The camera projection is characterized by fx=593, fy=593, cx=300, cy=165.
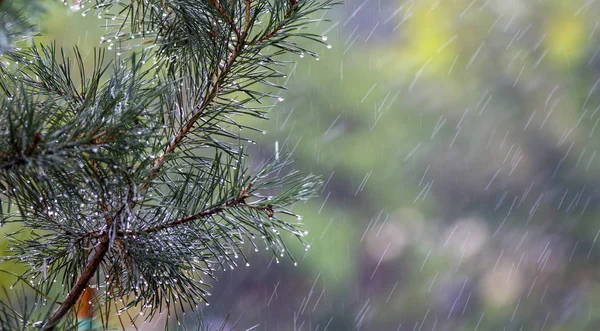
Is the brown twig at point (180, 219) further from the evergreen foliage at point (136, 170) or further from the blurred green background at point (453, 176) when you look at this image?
the blurred green background at point (453, 176)

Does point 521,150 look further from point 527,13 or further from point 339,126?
point 339,126

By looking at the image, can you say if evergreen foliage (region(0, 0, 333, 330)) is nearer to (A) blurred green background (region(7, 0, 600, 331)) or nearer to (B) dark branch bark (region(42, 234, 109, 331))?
(B) dark branch bark (region(42, 234, 109, 331))

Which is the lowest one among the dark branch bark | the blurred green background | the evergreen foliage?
the blurred green background

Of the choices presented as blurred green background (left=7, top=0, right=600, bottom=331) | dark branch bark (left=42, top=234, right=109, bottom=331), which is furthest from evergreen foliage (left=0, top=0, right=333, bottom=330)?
blurred green background (left=7, top=0, right=600, bottom=331)

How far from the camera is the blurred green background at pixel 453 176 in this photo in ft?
10.7

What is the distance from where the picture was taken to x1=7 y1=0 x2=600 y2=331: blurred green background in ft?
10.7

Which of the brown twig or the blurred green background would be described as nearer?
the brown twig

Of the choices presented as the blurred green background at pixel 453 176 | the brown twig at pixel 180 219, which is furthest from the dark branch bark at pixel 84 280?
the blurred green background at pixel 453 176

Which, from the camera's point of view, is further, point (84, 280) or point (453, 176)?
point (453, 176)

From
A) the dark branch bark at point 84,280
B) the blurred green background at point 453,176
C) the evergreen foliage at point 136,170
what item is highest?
the evergreen foliage at point 136,170

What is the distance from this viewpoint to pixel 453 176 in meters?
3.58

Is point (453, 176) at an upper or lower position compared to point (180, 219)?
lower

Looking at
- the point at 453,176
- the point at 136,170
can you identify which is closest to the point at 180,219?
the point at 136,170

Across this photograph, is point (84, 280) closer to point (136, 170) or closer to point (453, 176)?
point (136, 170)
